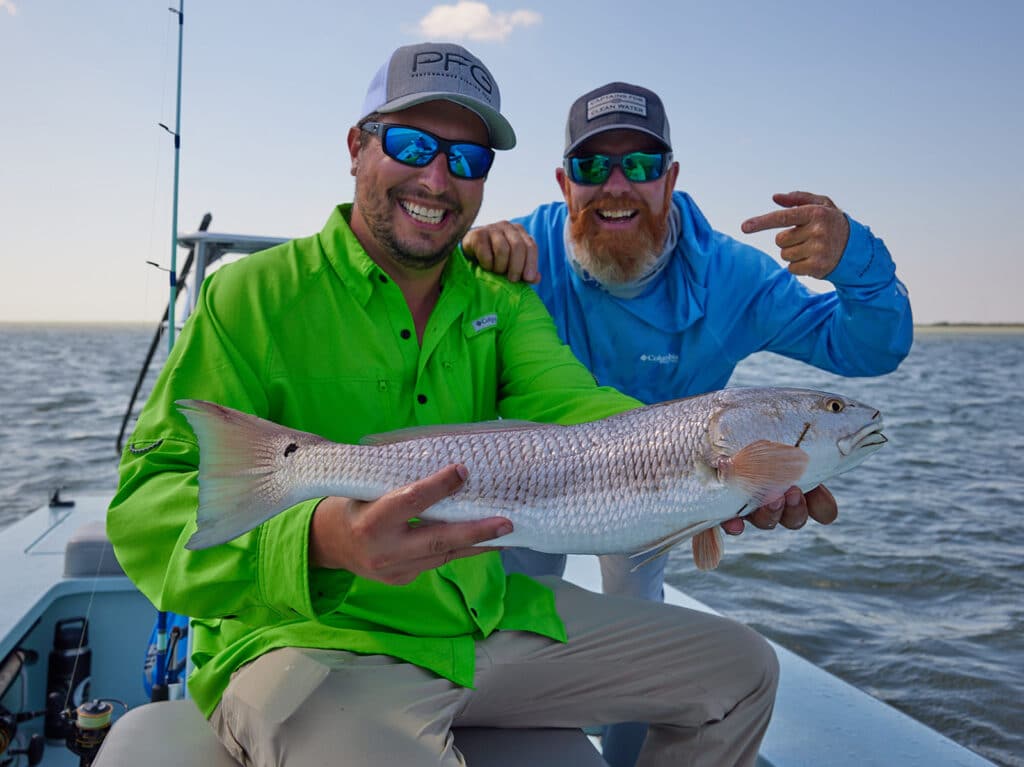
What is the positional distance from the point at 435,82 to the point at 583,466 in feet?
4.59

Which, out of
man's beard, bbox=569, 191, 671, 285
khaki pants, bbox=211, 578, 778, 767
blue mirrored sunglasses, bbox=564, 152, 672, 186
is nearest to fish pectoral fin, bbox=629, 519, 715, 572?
khaki pants, bbox=211, 578, 778, 767

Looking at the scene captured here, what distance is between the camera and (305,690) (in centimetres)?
222

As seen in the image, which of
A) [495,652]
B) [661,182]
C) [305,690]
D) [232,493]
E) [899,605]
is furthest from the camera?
[899,605]

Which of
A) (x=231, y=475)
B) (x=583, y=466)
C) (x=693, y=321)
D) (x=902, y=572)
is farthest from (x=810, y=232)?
(x=902, y=572)

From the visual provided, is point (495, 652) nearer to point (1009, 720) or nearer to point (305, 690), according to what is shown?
point (305, 690)

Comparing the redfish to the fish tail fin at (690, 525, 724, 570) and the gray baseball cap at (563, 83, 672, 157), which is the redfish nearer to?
the fish tail fin at (690, 525, 724, 570)

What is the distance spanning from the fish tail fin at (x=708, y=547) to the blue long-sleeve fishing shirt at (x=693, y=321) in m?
1.72

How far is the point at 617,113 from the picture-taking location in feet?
12.9

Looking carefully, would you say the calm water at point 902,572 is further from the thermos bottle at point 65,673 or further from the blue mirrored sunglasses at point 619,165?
the thermos bottle at point 65,673

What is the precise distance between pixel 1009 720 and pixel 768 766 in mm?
3869

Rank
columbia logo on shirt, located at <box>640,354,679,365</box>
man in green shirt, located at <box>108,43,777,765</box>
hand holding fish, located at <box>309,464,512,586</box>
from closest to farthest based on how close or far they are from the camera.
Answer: hand holding fish, located at <box>309,464,512,586</box> < man in green shirt, located at <box>108,43,777,765</box> < columbia logo on shirt, located at <box>640,354,679,365</box>

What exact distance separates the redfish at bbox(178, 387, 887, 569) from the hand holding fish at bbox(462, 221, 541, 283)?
3.78 ft

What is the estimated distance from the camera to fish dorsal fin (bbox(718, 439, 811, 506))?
226 cm

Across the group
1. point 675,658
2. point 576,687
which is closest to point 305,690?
point 576,687
